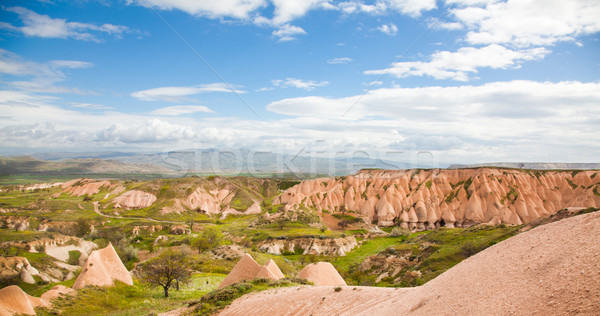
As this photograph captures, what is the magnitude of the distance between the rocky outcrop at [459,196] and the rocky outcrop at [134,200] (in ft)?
155

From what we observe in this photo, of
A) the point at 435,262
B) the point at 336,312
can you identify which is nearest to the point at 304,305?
the point at 336,312

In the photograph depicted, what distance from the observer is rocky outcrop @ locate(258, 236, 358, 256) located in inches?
2203

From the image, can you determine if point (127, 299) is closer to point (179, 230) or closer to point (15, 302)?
point (15, 302)

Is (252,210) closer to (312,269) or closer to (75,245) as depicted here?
(75,245)

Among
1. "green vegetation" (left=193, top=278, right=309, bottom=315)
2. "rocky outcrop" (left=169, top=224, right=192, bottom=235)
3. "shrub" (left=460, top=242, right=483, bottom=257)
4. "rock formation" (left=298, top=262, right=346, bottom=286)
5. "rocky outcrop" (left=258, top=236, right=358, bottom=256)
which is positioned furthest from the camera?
"rocky outcrop" (left=169, top=224, right=192, bottom=235)

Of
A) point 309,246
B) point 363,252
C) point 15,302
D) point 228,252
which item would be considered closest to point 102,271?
point 15,302

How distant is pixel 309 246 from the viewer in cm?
5681

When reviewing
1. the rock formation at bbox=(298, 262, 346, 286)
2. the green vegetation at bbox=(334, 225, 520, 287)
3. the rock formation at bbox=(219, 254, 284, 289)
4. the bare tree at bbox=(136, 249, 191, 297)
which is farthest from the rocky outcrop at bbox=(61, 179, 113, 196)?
the rock formation at bbox=(298, 262, 346, 286)

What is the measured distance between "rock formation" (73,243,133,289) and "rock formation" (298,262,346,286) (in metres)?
17.8

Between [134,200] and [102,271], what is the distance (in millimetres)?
87939

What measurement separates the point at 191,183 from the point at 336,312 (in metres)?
113

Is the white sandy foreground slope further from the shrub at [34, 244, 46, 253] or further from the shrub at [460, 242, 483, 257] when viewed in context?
the shrub at [34, 244, 46, 253]

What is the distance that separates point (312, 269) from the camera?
23344 millimetres

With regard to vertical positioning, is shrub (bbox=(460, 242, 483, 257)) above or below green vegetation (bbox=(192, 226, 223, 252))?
above
